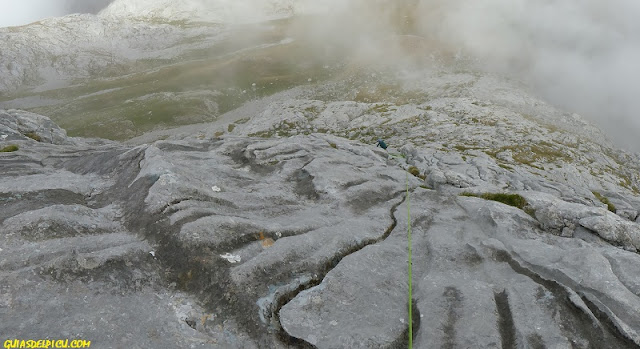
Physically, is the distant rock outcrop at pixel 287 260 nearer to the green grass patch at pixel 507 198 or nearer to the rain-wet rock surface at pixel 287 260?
the rain-wet rock surface at pixel 287 260

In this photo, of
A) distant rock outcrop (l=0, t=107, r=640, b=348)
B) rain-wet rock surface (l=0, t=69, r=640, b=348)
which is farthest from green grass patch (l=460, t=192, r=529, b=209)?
distant rock outcrop (l=0, t=107, r=640, b=348)

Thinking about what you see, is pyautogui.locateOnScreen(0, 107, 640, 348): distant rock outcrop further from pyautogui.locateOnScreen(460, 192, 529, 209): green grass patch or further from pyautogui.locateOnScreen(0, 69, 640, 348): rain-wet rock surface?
pyautogui.locateOnScreen(460, 192, 529, 209): green grass patch

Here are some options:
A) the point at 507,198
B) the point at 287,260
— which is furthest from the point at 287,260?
the point at 507,198

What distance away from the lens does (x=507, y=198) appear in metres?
30.8

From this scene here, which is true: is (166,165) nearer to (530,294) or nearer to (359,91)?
(530,294)

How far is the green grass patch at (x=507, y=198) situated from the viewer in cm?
2948

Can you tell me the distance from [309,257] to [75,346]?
410 inches

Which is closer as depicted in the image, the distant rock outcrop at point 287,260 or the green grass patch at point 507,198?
the distant rock outcrop at point 287,260

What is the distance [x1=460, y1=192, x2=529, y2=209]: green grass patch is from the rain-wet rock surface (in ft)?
2.23

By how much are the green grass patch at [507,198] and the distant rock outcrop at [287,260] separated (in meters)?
1.12

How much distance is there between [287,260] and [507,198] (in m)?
23.1

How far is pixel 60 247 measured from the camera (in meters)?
16.2

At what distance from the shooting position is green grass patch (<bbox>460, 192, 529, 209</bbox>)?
29484mm

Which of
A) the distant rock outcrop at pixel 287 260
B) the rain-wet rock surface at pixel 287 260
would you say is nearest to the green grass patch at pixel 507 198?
the rain-wet rock surface at pixel 287 260
